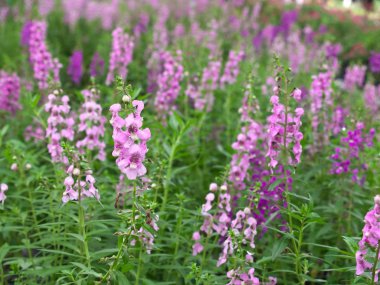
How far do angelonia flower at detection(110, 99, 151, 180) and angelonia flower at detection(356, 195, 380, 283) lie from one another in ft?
3.77

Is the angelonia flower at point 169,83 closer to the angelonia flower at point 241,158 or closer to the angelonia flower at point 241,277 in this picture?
the angelonia flower at point 241,158

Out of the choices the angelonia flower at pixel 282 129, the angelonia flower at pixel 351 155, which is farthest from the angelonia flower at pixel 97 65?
the angelonia flower at pixel 282 129

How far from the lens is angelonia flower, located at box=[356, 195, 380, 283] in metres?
2.75

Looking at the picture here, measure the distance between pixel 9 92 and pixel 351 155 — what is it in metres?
3.45

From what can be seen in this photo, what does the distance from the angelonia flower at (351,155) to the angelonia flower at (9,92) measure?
3.30 meters

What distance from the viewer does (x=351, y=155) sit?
4492 millimetres

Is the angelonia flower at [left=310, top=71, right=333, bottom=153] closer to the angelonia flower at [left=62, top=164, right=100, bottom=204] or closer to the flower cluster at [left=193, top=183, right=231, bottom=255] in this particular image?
the flower cluster at [left=193, top=183, right=231, bottom=255]

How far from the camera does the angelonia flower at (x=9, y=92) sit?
18.8ft

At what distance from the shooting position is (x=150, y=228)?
3.06 m

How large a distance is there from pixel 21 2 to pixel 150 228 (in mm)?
12064

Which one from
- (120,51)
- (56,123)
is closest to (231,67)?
(120,51)

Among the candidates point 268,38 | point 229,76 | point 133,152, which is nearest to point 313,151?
point 229,76

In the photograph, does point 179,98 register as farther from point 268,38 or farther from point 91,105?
point 268,38

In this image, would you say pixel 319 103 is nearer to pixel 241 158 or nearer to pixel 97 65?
pixel 241 158
